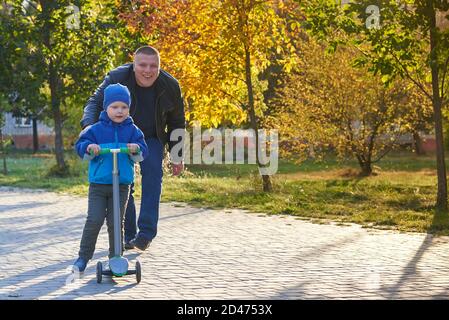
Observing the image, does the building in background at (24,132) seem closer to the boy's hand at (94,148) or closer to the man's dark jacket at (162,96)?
the man's dark jacket at (162,96)

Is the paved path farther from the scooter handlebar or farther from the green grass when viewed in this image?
the scooter handlebar

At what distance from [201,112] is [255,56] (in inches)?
60.4

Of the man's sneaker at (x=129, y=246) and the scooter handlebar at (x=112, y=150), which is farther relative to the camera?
the man's sneaker at (x=129, y=246)

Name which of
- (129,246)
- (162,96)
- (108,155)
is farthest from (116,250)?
(162,96)

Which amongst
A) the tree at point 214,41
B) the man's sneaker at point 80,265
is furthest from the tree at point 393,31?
the man's sneaker at point 80,265

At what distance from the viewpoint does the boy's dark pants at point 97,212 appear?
7996 millimetres

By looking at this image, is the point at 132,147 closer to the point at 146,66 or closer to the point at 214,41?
the point at 146,66

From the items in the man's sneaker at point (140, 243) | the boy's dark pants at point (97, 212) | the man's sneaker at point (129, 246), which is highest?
the boy's dark pants at point (97, 212)

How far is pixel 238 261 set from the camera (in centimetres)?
907

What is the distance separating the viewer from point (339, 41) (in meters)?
14.1

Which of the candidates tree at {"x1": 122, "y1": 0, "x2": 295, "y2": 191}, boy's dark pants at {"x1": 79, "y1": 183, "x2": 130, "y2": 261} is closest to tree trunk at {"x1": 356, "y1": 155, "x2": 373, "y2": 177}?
tree at {"x1": 122, "y1": 0, "x2": 295, "y2": 191}

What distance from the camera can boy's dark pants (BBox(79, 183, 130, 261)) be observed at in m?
8.00

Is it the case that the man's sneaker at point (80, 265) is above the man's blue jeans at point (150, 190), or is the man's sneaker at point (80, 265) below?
below
